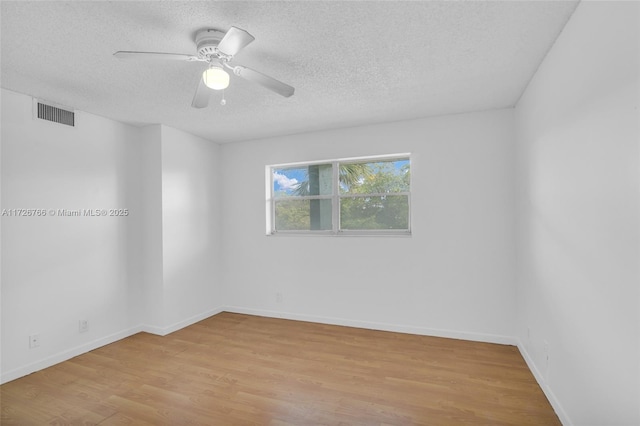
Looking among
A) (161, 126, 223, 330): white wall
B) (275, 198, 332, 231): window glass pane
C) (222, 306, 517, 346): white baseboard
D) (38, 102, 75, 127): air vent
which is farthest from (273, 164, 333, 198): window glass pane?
(38, 102, 75, 127): air vent

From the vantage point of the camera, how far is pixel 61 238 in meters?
2.90

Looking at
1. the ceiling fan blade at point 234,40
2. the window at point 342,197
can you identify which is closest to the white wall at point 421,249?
the window at point 342,197

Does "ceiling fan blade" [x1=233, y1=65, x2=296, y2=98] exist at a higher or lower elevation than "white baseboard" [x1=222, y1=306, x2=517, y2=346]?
higher

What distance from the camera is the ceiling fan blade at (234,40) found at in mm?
1460

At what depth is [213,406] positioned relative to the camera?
2.14 meters

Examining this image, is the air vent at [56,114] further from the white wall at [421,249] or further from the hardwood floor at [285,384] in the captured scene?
the hardwood floor at [285,384]

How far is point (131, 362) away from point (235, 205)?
2.25 m

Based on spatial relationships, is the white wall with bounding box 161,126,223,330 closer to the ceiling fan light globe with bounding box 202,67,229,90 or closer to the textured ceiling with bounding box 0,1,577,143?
the textured ceiling with bounding box 0,1,577,143

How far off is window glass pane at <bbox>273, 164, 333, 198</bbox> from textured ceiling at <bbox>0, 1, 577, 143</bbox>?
977mm

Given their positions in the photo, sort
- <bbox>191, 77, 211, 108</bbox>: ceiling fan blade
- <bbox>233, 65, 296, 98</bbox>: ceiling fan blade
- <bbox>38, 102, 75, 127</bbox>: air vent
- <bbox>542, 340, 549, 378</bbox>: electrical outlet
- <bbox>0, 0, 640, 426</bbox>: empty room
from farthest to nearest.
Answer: <bbox>38, 102, 75, 127</bbox>: air vent < <bbox>542, 340, 549, 378</bbox>: electrical outlet < <bbox>191, 77, 211, 108</bbox>: ceiling fan blade < <bbox>233, 65, 296, 98</bbox>: ceiling fan blade < <bbox>0, 0, 640, 426</bbox>: empty room

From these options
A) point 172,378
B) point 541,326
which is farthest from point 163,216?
point 541,326

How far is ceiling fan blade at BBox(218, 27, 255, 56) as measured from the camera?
1.46 meters

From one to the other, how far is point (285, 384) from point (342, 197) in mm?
2252

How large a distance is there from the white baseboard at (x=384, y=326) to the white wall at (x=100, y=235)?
68 centimetres
